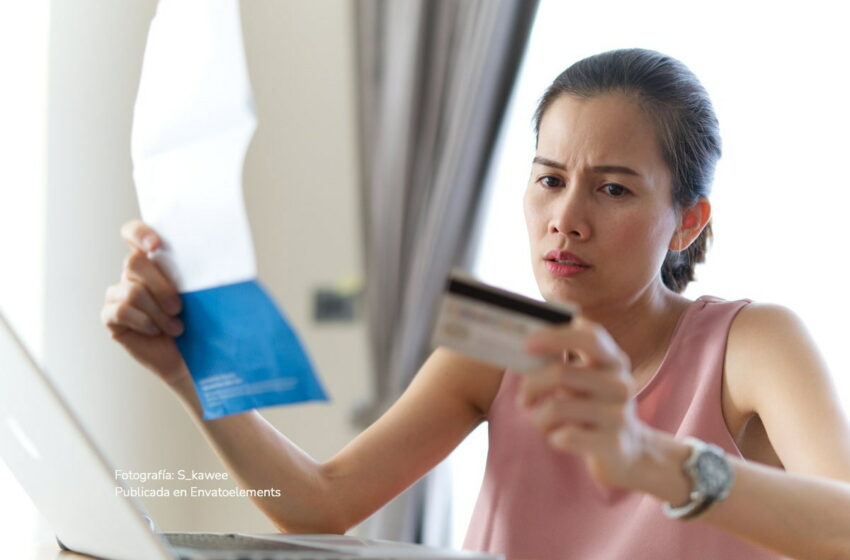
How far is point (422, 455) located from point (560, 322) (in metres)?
0.81

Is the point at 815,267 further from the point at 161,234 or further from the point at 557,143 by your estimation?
the point at 161,234

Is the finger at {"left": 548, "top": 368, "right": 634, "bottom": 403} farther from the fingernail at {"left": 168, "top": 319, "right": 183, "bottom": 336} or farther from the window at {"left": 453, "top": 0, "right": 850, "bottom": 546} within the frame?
the window at {"left": 453, "top": 0, "right": 850, "bottom": 546}

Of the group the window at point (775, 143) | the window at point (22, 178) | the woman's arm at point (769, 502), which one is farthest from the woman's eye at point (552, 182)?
the window at point (22, 178)

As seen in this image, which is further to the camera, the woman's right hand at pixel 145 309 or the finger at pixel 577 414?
the woman's right hand at pixel 145 309

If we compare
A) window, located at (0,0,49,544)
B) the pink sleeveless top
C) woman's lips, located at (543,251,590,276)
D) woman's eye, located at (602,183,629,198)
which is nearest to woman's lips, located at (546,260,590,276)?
woman's lips, located at (543,251,590,276)

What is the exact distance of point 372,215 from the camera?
111 inches

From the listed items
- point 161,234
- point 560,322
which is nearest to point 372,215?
point 161,234

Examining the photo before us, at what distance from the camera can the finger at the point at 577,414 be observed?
66 cm

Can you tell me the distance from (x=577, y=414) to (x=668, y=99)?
2.49ft

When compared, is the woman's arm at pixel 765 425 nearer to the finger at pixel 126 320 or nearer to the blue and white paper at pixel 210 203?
Result: the blue and white paper at pixel 210 203

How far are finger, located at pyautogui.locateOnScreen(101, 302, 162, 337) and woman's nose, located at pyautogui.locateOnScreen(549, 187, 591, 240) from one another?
50 cm

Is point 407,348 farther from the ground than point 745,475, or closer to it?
closer to it

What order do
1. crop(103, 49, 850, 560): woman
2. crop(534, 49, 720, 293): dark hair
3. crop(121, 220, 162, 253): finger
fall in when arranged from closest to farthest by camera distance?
crop(121, 220, 162, 253): finger, crop(103, 49, 850, 560): woman, crop(534, 49, 720, 293): dark hair

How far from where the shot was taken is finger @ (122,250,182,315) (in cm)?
83
